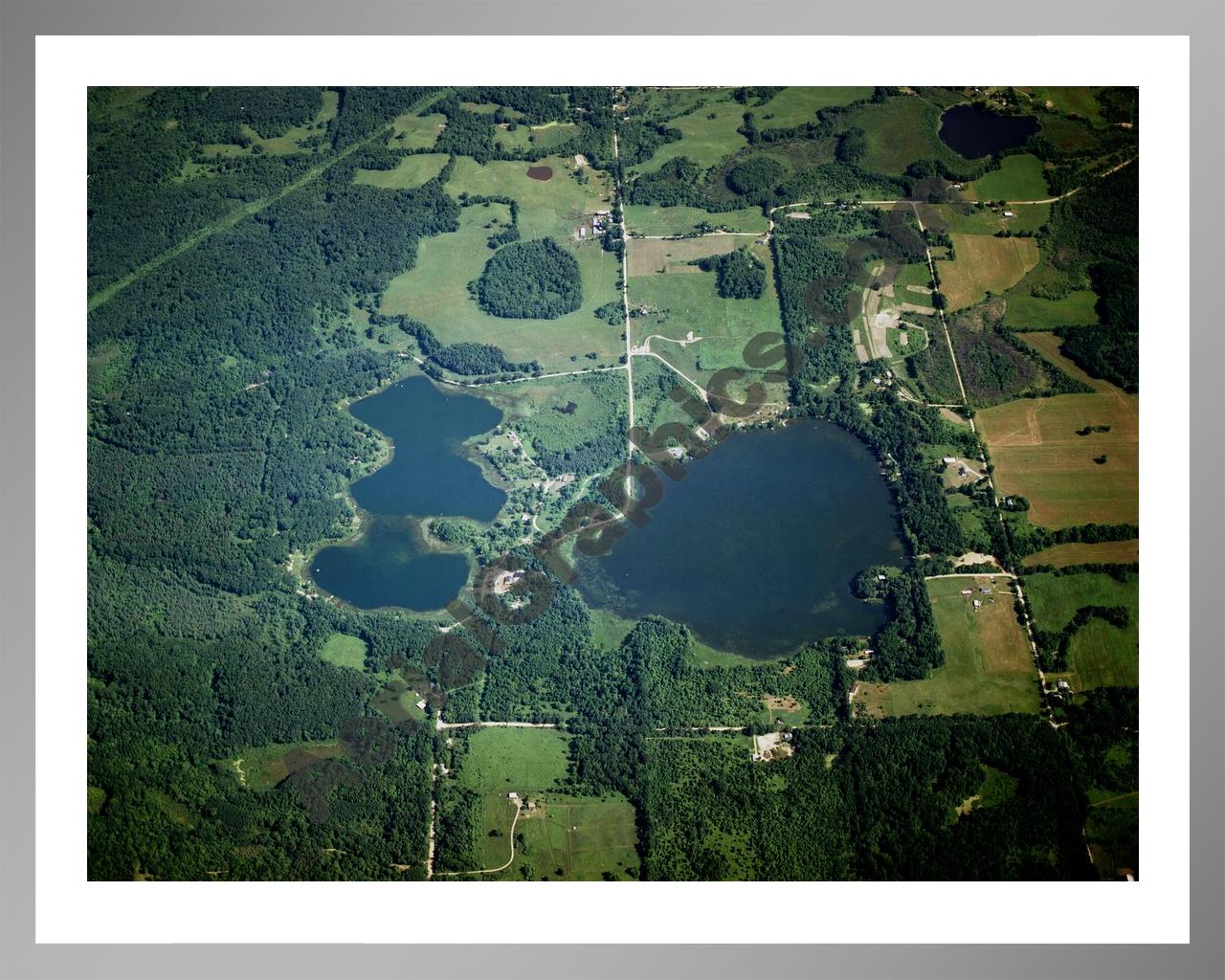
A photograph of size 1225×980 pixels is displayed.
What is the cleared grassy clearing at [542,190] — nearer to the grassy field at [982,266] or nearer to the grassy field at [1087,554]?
the grassy field at [982,266]

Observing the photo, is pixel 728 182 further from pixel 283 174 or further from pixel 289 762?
pixel 289 762

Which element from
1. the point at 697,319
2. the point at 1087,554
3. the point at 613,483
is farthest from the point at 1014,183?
the point at 613,483

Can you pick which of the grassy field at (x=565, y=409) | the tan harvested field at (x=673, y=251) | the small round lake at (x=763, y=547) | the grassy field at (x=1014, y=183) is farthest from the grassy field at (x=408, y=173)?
the grassy field at (x=1014, y=183)

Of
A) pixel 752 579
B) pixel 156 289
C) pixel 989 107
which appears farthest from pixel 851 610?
pixel 156 289

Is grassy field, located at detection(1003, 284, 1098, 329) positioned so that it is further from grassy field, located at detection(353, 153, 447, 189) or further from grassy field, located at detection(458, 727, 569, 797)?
grassy field, located at detection(458, 727, 569, 797)

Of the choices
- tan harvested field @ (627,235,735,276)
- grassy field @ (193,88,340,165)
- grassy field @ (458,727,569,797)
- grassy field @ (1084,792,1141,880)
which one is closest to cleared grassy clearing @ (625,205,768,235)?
tan harvested field @ (627,235,735,276)

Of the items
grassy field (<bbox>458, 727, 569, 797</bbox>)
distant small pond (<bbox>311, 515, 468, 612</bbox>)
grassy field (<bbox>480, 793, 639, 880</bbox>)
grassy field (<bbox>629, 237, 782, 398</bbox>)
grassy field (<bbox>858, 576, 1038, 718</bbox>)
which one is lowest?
grassy field (<bbox>480, 793, 639, 880</bbox>)
